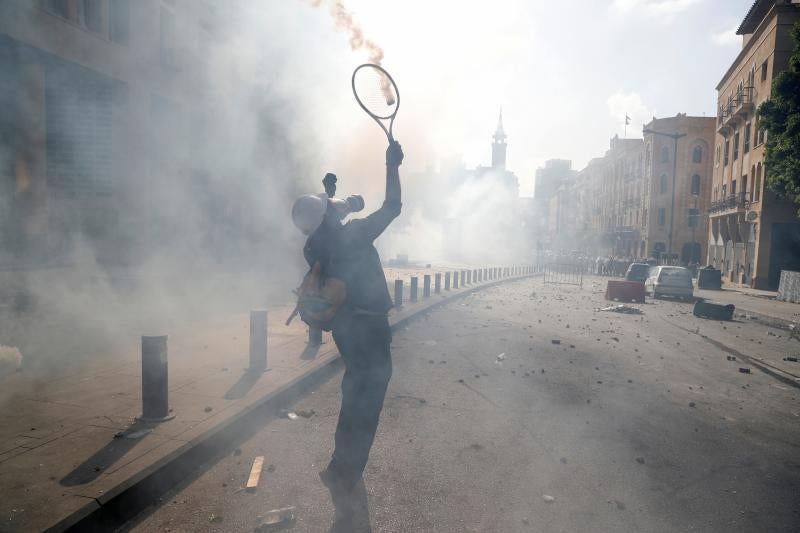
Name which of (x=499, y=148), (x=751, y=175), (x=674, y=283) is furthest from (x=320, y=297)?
(x=499, y=148)

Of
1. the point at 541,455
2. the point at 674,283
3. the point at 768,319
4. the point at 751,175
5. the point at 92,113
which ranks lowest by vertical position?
the point at 768,319

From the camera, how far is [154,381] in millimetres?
3658

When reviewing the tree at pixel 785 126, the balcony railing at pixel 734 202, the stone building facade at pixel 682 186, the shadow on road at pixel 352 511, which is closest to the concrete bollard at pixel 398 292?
the shadow on road at pixel 352 511

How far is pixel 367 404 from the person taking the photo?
2.88 m

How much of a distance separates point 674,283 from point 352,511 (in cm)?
1650

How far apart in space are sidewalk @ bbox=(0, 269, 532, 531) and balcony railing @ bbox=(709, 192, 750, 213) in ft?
88.2

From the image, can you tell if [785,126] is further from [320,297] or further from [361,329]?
[320,297]

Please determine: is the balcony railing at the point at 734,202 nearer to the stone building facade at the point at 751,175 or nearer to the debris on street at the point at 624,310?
the stone building facade at the point at 751,175

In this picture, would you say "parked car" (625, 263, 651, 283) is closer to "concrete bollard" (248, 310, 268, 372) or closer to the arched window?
the arched window

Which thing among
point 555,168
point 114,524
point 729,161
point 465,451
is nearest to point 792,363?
point 465,451

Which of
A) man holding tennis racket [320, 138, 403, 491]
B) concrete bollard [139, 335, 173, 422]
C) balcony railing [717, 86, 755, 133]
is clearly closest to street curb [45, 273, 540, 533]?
concrete bollard [139, 335, 173, 422]

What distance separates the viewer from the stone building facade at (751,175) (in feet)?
76.3

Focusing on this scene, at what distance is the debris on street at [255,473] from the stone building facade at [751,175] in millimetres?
24045

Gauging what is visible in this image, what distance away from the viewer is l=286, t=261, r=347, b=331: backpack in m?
2.77
